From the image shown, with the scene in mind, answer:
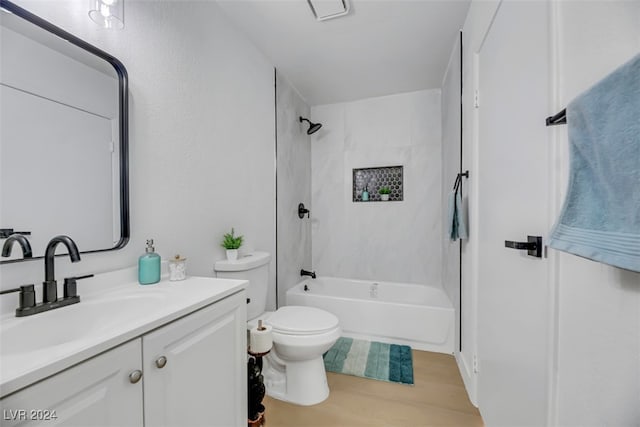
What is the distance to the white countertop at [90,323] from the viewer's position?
535mm

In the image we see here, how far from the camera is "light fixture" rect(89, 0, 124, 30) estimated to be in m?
1.02

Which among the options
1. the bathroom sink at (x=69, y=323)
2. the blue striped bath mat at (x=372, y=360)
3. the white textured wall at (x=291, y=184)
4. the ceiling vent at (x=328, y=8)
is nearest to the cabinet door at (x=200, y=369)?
the bathroom sink at (x=69, y=323)

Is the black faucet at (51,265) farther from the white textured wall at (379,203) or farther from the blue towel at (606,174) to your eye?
the white textured wall at (379,203)

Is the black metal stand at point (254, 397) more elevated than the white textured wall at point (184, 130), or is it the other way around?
the white textured wall at point (184, 130)

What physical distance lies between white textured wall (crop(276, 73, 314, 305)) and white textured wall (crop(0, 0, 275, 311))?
1.25 ft

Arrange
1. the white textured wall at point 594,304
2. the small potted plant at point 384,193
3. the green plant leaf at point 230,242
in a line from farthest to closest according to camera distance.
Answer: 1. the small potted plant at point 384,193
2. the green plant leaf at point 230,242
3. the white textured wall at point 594,304

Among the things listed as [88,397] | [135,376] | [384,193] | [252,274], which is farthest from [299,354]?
[384,193]

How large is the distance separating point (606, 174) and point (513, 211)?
2.16 ft

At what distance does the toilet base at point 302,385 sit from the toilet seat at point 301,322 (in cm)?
23

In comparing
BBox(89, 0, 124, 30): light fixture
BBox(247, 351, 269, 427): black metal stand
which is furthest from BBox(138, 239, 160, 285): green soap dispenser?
BBox(89, 0, 124, 30): light fixture

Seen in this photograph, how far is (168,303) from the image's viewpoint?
91 centimetres

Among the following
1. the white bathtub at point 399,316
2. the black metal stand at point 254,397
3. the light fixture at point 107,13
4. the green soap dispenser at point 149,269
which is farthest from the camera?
the white bathtub at point 399,316

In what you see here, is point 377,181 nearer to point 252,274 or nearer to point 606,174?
point 252,274

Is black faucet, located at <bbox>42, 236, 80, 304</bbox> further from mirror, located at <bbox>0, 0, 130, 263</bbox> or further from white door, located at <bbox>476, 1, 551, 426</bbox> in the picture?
white door, located at <bbox>476, 1, 551, 426</bbox>
